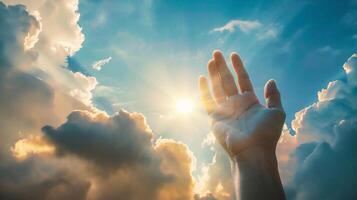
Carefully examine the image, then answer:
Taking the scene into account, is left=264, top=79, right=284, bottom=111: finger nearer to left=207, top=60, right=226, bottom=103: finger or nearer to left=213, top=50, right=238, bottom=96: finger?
left=213, top=50, right=238, bottom=96: finger

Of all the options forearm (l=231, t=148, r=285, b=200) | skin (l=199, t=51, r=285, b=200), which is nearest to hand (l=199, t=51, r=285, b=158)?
skin (l=199, t=51, r=285, b=200)

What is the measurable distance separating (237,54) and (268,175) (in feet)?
10.1

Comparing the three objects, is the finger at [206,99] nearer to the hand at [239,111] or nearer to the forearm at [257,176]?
the hand at [239,111]

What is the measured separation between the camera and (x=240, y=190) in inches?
226

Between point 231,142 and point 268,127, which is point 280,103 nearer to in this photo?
point 268,127

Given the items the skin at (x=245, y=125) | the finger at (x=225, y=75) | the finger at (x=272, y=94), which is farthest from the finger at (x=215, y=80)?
the finger at (x=272, y=94)

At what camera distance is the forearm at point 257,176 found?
215 inches

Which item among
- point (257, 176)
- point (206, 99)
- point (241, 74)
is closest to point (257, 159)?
point (257, 176)

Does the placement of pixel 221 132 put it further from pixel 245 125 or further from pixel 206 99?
pixel 206 99

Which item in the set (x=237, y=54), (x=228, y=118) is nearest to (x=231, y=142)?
(x=228, y=118)

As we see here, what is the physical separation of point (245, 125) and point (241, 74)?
4.89 feet

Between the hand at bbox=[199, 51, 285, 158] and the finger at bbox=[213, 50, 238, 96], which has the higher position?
the finger at bbox=[213, 50, 238, 96]

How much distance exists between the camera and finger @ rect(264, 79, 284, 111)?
22.0ft

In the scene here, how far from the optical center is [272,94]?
22.2 feet
